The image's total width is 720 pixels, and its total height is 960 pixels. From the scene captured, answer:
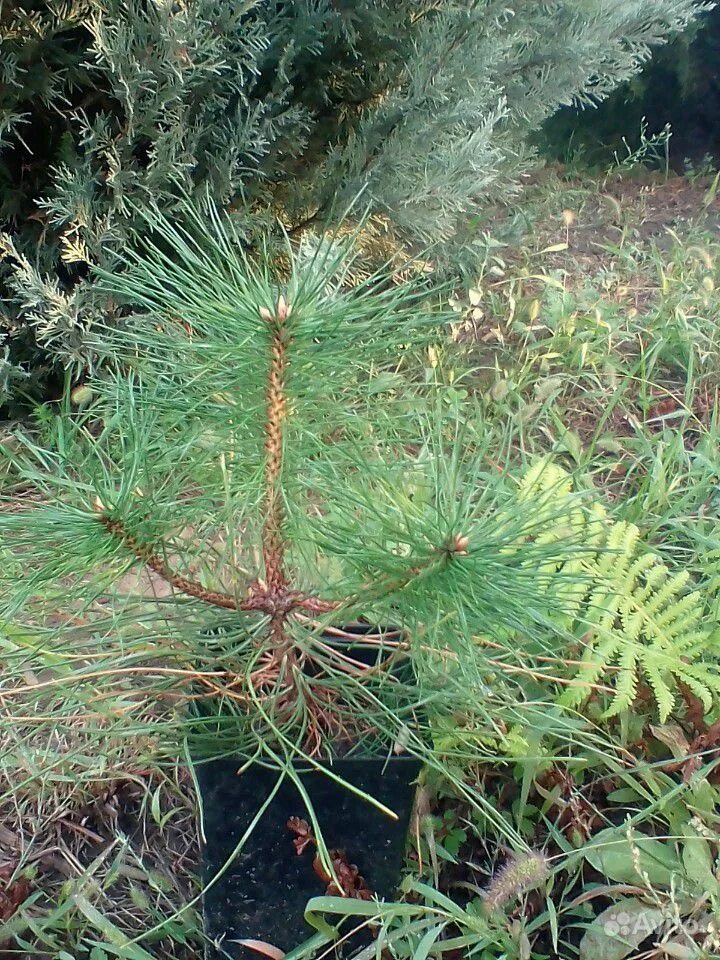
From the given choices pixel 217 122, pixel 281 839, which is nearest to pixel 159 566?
pixel 281 839

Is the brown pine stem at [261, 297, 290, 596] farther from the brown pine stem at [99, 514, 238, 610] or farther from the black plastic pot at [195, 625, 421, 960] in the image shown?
the black plastic pot at [195, 625, 421, 960]

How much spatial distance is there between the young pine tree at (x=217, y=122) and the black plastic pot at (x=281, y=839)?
1.17 m

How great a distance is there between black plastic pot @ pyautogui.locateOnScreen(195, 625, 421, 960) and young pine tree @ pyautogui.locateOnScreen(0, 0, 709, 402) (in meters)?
1.17

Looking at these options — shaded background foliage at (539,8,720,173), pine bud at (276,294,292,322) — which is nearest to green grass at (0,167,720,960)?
pine bud at (276,294,292,322)

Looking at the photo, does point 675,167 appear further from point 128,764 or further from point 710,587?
point 128,764

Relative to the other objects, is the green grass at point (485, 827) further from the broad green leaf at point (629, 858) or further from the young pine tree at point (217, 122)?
the young pine tree at point (217, 122)

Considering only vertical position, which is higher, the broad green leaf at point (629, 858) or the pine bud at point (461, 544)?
the pine bud at point (461, 544)

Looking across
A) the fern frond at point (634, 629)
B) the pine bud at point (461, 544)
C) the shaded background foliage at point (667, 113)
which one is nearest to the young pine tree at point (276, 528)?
the pine bud at point (461, 544)

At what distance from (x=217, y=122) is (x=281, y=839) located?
1697mm

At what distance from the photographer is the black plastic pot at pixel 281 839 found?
0.89 m

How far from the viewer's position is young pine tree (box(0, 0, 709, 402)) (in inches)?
69.3

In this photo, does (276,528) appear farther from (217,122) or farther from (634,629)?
(217,122)

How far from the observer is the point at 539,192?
3307 millimetres

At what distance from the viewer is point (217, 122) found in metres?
1.98
